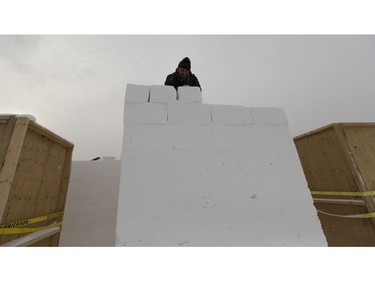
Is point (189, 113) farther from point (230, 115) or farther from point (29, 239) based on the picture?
point (29, 239)

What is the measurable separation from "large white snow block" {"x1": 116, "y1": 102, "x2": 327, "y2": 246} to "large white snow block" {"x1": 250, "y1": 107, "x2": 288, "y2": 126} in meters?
0.18

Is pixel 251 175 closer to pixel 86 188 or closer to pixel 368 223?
pixel 368 223

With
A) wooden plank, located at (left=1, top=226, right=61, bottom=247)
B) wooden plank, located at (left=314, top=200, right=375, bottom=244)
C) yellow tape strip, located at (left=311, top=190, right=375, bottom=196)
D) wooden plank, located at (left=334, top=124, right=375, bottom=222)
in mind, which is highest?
wooden plank, located at (left=334, top=124, right=375, bottom=222)

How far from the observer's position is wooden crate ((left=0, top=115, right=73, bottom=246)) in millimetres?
1831

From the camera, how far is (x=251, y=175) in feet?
6.28

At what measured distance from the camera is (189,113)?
2.09 meters

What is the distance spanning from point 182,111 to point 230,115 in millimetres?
568

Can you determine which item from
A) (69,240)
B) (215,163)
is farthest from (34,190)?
(215,163)

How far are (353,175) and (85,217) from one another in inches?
187

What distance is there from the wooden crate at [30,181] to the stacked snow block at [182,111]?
1189mm

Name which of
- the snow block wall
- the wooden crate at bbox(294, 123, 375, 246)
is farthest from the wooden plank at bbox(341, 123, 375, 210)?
the snow block wall

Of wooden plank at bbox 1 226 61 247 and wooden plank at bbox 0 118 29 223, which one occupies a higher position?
wooden plank at bbox 0 118 29 223

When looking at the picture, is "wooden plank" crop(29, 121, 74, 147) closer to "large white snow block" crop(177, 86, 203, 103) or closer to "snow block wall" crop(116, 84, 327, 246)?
"snow block wall" crop(116, 84, 327, 246)

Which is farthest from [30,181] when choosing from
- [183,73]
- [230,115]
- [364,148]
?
[364,148]
